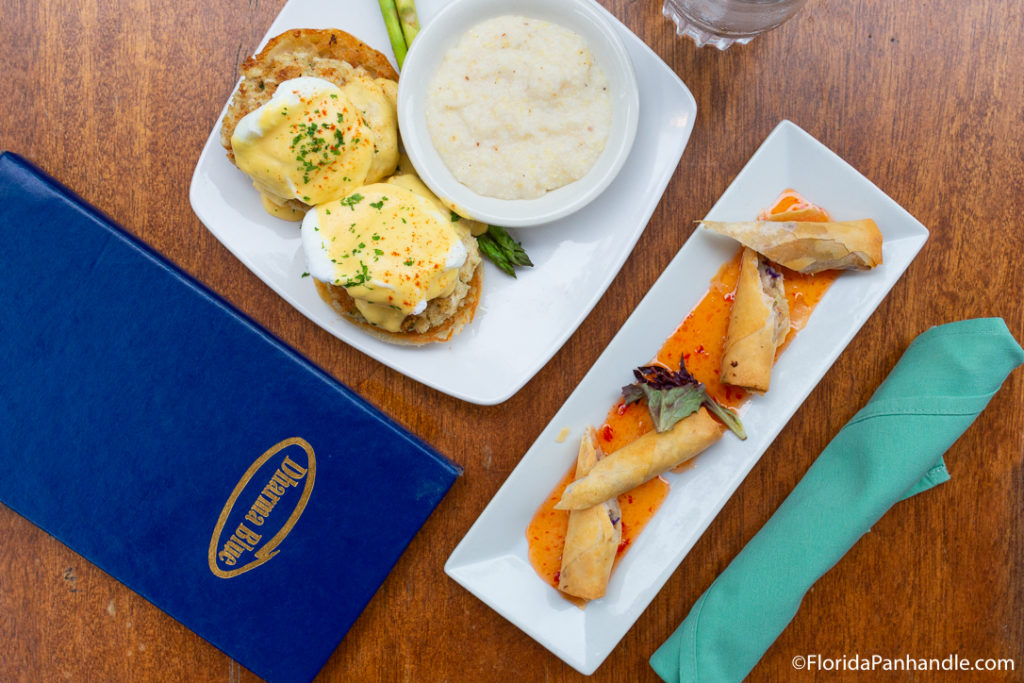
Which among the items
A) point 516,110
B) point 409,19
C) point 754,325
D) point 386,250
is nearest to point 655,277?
point 754,325

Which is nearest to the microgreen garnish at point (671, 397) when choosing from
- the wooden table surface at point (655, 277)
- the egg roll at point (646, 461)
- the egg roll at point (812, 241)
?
the egg roll at point (646, 461)

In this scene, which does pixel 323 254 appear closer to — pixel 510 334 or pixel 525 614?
pixel 510 334

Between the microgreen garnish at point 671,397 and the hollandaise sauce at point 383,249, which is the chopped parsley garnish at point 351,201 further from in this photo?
the microgreen garnish at point 671,397

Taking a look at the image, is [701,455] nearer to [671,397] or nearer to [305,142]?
[671,397]

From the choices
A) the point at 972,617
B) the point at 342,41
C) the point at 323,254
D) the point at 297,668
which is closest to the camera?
the point at 323,254

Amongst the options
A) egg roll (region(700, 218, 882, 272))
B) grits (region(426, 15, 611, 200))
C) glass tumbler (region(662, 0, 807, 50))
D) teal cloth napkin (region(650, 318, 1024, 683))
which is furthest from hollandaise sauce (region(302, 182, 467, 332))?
teal cloth napkin (region(650, 318, 1024, 683))

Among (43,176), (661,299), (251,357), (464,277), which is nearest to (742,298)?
(661,299)
